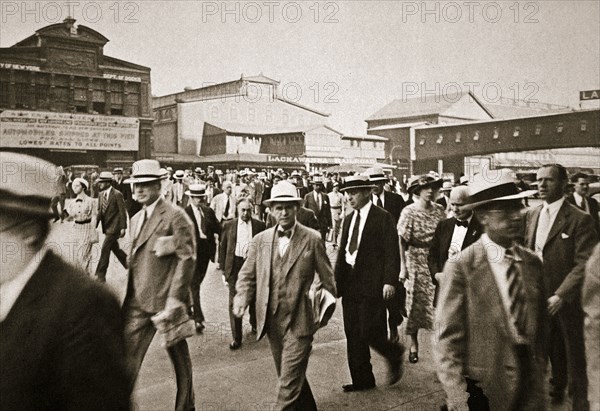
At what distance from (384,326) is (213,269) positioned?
5.36 m

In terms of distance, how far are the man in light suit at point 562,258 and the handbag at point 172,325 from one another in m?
2.39

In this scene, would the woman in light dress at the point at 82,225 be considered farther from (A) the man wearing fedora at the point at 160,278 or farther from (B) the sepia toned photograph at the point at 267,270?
(A) the man wearing fedora at the point at 160,278

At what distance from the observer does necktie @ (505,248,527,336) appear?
221 cm

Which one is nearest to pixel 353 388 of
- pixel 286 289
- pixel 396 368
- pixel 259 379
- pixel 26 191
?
pixel 396 368

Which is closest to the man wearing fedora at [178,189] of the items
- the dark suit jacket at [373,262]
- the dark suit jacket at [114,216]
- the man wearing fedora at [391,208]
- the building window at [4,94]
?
the dark suit jacket at [114,216]

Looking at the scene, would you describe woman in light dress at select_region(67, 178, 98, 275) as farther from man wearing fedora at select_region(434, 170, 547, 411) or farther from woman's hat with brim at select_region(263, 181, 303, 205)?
man wearing fedora at select_region(434, 170, 547, 411)

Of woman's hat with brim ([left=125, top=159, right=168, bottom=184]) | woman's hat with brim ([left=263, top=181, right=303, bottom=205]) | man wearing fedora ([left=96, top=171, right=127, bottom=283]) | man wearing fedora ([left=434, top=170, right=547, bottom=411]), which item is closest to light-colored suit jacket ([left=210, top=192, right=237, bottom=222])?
man wearing fedora ([left=96, top=171, right=127, bottom=283])

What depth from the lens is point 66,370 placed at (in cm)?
112

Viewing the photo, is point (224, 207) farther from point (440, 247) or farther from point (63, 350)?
point (63, 350)

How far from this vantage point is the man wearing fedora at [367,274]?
4.09 meters

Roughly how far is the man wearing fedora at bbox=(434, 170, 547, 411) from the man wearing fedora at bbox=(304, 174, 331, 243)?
8623mm

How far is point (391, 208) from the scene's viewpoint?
6.91m

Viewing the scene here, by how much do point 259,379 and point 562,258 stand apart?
94.3 inches

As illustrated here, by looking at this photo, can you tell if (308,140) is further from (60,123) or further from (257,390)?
(257,390)
